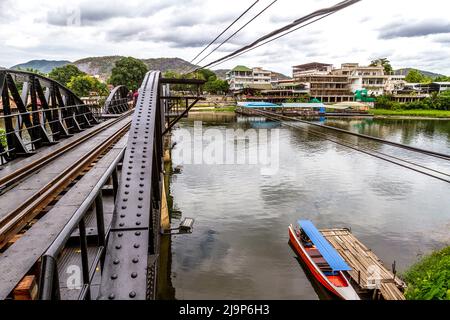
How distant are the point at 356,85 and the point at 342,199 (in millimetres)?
97686

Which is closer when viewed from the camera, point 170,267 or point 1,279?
point 1,279

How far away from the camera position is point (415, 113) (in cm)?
9300

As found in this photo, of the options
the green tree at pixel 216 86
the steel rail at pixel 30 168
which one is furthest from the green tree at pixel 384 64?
the steel rail at pixel 30 168

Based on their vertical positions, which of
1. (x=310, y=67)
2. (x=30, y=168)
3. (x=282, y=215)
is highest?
(x=310, y=67)

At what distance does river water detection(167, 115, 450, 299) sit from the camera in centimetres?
1683

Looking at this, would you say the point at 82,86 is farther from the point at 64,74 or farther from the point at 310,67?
the point at 310,67

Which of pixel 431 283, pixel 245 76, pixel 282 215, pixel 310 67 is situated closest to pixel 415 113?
pixel 245 76

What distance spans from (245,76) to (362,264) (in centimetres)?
11996

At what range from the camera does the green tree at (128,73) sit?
95812mm

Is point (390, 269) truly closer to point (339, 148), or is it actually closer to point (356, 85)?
point (339, 148)

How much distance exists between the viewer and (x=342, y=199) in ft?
92.5
